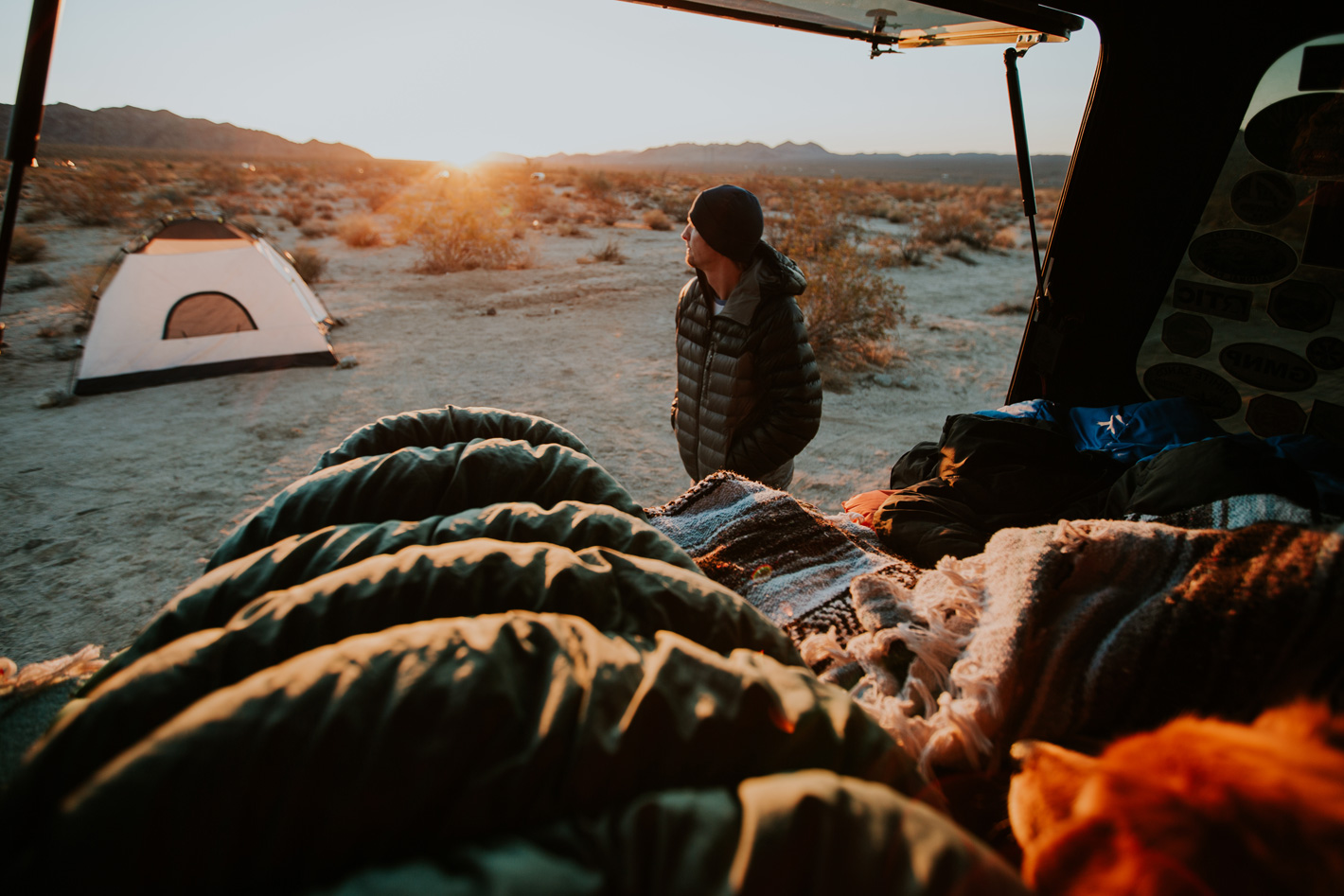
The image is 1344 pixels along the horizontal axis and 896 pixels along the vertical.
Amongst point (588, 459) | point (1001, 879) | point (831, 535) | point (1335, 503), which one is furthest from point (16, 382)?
point (1335, 503)

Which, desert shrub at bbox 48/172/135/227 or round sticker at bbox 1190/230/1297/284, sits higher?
desert shrub at bbox 48/172/135/227

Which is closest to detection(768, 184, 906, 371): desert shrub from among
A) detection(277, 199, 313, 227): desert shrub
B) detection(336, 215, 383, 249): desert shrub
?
detection(336, 215, 383, 249): desert shrub

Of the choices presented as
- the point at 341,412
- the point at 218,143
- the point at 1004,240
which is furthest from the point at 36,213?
the point at 218,143

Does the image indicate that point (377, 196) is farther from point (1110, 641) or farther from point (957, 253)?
point (1110, 641)

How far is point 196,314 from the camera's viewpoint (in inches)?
247

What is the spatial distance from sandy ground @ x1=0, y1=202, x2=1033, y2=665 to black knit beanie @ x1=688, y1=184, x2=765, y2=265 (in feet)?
6.92

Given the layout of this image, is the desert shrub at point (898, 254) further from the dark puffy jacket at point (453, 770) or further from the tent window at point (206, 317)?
the dark puffy jacket at point (453, 770)

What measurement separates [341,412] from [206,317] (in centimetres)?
219

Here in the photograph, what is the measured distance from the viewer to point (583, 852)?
512 mm

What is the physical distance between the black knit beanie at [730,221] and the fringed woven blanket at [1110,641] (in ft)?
5.70

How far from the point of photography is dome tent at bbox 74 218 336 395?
19.4 feet

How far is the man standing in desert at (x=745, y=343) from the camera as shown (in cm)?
246

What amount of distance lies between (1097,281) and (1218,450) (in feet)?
4.87

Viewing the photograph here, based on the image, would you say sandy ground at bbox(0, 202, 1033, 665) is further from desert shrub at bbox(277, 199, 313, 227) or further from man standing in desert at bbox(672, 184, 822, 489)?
desert shrub at bbox(277, 199, 313, 227)
